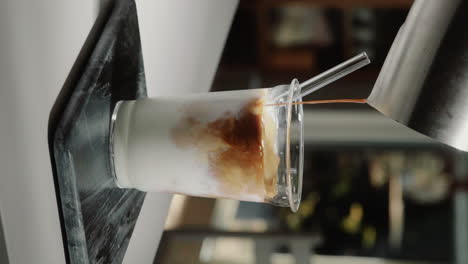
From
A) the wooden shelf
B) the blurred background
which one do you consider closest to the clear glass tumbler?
the blurred background

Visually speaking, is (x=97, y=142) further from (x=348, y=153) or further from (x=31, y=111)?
(x=348, y=153)

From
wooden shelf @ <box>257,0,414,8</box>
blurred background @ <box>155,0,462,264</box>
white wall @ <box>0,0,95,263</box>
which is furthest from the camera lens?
wooden shelf @ <box>257,0,414,8</box>

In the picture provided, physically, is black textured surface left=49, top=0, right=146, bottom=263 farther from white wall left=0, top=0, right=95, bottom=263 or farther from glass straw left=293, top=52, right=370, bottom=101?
glass straw left=293, top=52, right=370, bottom=101

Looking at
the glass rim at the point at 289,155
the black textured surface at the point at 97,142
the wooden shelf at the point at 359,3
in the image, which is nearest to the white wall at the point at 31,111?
the black textured surface at the point at 97,142

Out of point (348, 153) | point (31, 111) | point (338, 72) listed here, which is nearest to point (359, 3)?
point (348, 153)

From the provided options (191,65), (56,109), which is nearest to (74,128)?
(56,109)

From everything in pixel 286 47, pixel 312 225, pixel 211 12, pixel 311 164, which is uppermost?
pixel 211 12

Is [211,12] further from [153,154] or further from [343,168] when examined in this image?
[343,168]
